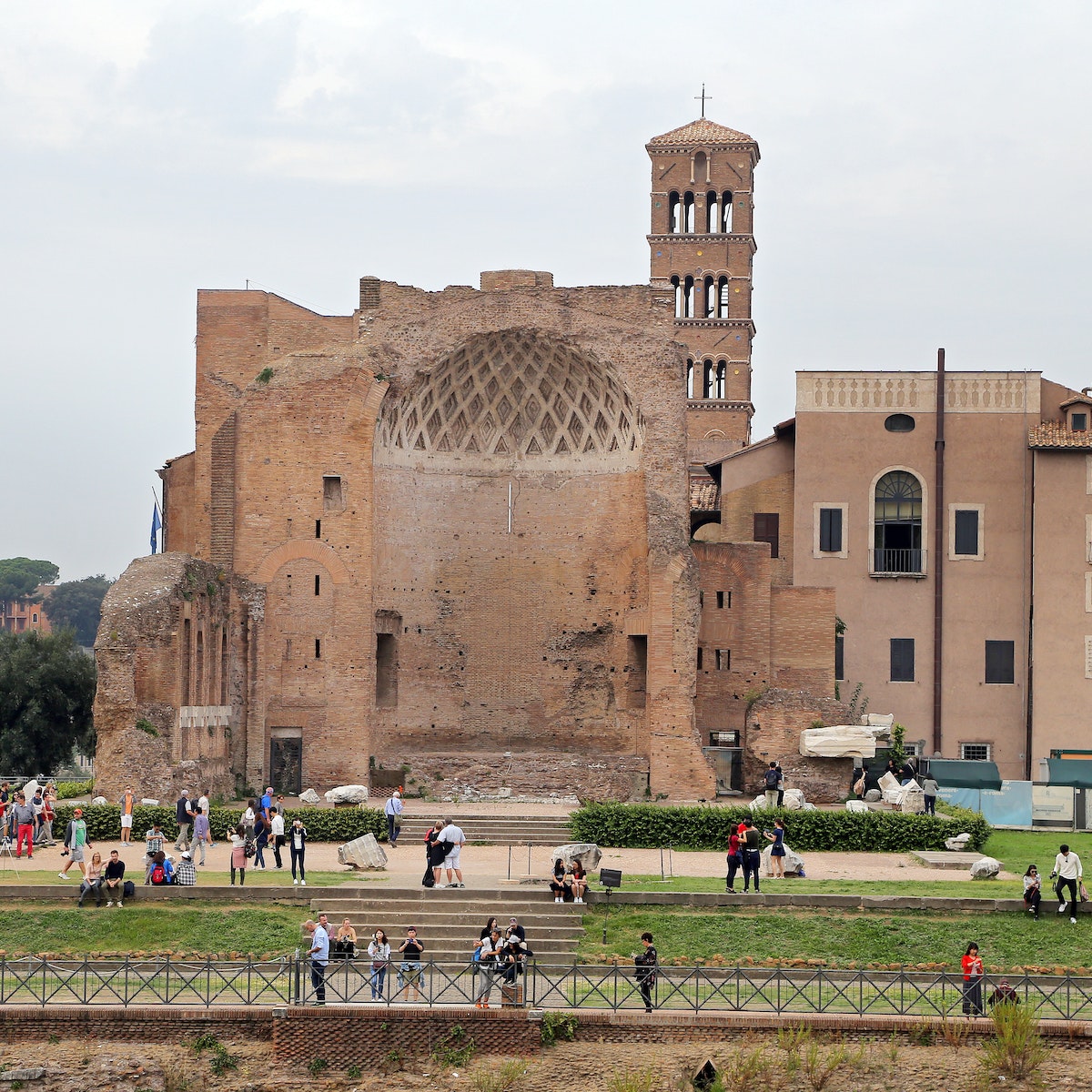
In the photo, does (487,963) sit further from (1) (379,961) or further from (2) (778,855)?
(2) (778,855)

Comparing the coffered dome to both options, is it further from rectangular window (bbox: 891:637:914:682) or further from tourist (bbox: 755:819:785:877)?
tourist (bbox: 755:819:785:877)

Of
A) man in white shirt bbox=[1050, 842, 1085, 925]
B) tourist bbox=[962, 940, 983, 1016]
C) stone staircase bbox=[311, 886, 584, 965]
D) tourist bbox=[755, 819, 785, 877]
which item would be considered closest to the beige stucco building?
tourist bbox=[755, 819, 785, 877]

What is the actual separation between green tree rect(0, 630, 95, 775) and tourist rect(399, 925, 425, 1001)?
95.5 ft

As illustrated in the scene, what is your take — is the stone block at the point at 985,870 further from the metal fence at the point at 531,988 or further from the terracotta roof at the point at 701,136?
the terracotta roof at the point at 701,136

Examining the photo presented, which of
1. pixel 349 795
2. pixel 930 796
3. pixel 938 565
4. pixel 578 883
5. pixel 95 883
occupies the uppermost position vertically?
pixel 938 565

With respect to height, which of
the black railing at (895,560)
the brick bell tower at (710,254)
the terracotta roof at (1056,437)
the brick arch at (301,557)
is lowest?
the brick arch at (301,557)

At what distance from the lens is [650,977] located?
81.3 feet

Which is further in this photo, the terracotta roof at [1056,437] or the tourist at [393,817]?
the terracotta roof at [1056,437]

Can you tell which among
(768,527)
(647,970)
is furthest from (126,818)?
(768,527)

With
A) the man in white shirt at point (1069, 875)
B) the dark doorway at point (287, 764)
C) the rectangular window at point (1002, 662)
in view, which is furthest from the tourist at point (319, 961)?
the rectangular window at point (1002, 662)

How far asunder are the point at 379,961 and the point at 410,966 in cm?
48

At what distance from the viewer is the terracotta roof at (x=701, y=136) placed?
71.5 metres

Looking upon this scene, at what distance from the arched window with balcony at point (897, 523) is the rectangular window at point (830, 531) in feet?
3.26

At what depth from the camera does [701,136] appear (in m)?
Answer: 71.9
